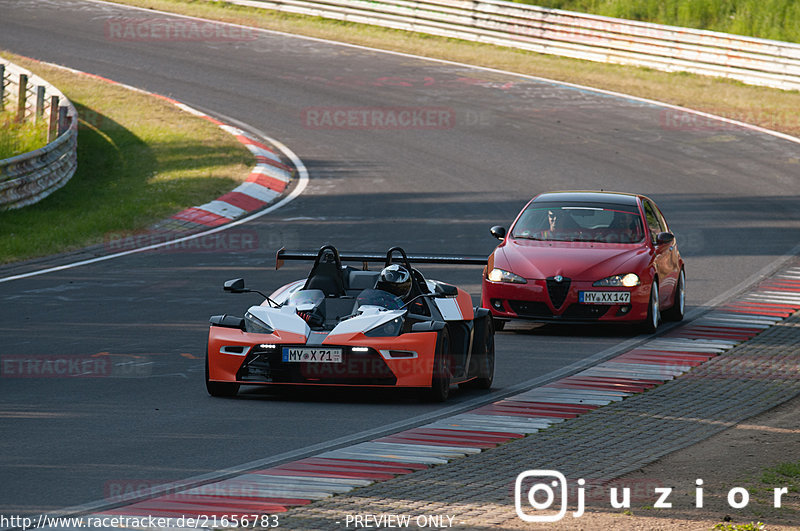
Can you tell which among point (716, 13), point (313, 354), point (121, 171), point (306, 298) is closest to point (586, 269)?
point (306, 298)

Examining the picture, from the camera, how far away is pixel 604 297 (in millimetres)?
14422

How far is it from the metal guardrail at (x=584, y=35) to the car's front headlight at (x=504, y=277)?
2163 cm

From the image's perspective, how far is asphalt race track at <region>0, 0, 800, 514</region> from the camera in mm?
9445

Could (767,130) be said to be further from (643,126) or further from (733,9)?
(733,9)

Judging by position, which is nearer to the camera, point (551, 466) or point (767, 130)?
point (551, 466)

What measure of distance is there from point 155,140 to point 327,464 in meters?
20.7

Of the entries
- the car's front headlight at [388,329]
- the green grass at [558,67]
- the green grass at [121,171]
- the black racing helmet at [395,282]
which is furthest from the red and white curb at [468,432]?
the green grass at [558,67]

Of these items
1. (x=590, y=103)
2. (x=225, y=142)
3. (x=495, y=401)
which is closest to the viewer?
(x=495, y=401)

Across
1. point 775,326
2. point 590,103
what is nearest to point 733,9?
point 590,103

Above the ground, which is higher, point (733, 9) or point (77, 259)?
point (733, 9)

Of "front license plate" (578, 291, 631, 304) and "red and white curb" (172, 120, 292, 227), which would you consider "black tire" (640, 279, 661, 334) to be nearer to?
"front license plate" (578, 291, 631, 304)

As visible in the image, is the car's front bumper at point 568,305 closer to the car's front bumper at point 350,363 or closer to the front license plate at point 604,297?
the front license plate at point 604,297

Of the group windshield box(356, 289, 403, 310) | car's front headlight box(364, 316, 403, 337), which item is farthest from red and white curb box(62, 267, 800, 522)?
windshield box(356, 289, 403, 310)

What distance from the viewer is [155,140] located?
28.2 meters
